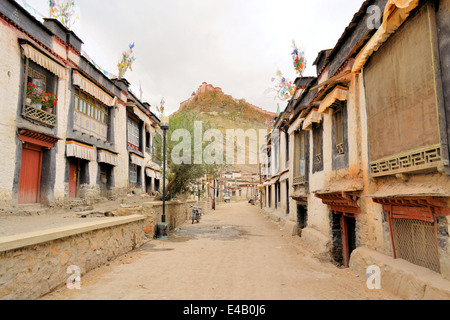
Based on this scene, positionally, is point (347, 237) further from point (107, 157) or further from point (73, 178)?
point (107, 157)

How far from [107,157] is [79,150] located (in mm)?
2820

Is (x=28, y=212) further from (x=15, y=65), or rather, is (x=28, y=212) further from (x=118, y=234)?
(x=15, y=65)

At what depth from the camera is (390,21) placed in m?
5.46

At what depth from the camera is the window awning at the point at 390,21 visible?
4809 millimetres

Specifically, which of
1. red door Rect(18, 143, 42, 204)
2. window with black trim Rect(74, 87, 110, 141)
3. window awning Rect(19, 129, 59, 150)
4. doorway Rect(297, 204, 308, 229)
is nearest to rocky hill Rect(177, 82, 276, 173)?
window with black trim Rect(74, 87, 110, 141)

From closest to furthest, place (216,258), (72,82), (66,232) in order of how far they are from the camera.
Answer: (66,232)
(216,258)
(72,82)

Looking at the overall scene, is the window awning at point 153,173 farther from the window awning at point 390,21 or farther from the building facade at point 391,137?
the window awning at point 390,21

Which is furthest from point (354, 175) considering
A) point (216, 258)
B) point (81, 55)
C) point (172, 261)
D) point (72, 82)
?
point (81, 55)

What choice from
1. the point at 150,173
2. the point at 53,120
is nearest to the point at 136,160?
the point at 150,173

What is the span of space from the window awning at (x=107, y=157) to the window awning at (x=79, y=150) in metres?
0.88

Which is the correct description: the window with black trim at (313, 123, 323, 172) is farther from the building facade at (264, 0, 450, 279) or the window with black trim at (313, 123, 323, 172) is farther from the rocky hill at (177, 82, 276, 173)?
the rocky hill at (177, 82, 276, 173)

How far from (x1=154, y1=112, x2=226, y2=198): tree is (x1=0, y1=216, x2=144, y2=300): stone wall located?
7960 mm
